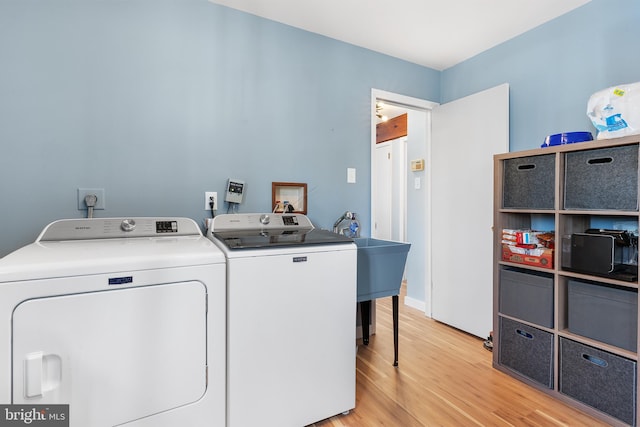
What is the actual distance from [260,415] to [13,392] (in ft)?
2.91

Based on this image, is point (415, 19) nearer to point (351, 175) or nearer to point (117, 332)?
point (351, 175)

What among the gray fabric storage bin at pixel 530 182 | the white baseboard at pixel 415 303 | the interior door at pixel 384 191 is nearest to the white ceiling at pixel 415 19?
the gray fabric storage bin at pixel 530 182

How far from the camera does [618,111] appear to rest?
5.47 feet

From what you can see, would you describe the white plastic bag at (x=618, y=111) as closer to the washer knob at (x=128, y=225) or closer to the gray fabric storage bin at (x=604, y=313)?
the gray fabric storage bin at (x=604, y=313)

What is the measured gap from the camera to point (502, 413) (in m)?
1.68

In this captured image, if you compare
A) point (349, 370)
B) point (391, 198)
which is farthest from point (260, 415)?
point (391, 198)

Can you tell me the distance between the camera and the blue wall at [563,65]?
1.89 meters

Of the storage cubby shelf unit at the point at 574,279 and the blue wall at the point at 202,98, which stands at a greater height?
the blue wall at the point at 202,98

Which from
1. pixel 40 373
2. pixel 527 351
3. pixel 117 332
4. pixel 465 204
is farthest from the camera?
pixel 465 204

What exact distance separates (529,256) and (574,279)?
0.81ft

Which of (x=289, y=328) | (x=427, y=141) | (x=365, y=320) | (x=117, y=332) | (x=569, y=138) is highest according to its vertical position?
(x=427, y=141)

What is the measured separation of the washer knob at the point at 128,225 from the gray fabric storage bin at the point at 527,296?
228 centimetres

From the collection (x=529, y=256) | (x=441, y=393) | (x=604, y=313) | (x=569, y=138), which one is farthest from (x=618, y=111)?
(x=441, y=393)
